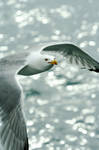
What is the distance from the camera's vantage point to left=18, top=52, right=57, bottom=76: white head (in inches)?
386

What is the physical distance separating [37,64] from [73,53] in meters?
1.95

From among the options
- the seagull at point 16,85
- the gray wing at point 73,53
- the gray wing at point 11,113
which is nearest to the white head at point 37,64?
the seagull at point 16,85

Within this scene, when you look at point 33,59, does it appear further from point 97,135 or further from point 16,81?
point 97,135

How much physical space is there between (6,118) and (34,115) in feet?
24.7

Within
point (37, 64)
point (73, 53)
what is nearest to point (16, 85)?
point (37, 64)

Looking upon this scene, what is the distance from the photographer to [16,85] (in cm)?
886

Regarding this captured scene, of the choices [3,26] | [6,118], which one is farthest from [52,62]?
[3,26]

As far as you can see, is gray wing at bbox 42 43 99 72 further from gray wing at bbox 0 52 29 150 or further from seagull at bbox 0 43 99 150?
gray wing at bbox 0 52 29 150

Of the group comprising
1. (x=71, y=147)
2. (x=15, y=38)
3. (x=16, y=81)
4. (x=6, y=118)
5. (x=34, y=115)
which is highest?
(x=15, y=38)

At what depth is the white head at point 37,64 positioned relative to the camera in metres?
9.80

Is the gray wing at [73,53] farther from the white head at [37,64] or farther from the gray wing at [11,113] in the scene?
the gray wing at [11,113]

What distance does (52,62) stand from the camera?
10.0 meters

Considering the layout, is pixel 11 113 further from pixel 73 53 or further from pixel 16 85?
pixel 73 53

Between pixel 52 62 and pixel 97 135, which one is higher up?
pixel 52 62
